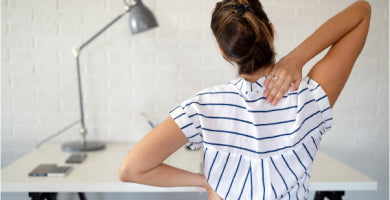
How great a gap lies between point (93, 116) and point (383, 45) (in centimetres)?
173

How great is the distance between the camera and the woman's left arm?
2.18ft

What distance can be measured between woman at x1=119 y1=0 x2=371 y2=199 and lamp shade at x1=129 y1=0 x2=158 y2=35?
2.69 ft

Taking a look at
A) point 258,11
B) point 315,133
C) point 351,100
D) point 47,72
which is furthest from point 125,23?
point 351,100

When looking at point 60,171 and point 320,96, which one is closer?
point 320,96

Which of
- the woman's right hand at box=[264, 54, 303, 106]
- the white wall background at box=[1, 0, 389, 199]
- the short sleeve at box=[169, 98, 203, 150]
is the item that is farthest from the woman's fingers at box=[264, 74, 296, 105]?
the white wall background at box=[1, 0, 389, 199]

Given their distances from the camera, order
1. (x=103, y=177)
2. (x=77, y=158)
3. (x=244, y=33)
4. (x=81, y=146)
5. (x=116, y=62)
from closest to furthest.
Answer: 1. (x=244, y=33)
2. (x=103, y=177)
3. (x=77, y=158)
4. (x=81, y=146)
5. (x=116, y=62)

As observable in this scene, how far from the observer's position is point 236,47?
0.65 m

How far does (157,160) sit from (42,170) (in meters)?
0.75

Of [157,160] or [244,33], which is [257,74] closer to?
[244,33]

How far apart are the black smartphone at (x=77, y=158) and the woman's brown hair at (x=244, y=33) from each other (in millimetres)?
962

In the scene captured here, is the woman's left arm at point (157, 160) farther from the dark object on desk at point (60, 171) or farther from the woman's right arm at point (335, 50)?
the dark object on desk at point (60, 171)

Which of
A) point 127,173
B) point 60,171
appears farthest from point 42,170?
point 127,173

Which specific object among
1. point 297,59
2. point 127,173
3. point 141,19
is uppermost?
point 141,19

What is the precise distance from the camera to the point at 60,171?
1.21 meters
